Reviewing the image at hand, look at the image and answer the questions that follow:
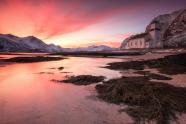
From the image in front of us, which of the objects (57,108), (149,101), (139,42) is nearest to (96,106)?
(57,108)

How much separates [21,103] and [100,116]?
173 inches

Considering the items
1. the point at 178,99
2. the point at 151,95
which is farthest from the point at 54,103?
the point at 178,99

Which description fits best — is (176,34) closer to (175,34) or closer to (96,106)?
(175,34)

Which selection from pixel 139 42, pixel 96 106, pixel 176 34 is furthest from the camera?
pixel 139 42

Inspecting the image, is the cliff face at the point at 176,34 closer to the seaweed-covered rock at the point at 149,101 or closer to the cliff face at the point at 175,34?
the cliff face at the point at 175,34

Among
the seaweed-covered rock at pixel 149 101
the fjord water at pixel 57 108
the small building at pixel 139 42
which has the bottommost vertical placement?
the fjord water at pixel 57 108

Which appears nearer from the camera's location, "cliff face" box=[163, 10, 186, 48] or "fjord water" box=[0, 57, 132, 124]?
"fjord water" box=[0, 57, 132, 124]

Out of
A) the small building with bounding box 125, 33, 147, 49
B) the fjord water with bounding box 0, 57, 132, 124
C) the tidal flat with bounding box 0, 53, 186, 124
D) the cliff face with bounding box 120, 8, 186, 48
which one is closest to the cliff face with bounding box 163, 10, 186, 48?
the cliff face with bounding box 120, 8, 186, 48

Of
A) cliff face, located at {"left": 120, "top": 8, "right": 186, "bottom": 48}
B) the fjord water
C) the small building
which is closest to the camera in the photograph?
the fjord water

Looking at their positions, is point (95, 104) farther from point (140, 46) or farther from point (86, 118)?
point (140, 46)

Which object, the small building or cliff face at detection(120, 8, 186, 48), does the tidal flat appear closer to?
cliff face at detection(120, 8, 186, 48)

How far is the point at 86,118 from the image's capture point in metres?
6.40

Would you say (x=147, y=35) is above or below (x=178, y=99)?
above

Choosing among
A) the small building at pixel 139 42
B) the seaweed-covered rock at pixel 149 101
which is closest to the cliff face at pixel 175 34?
the small building at pixel 139 42
